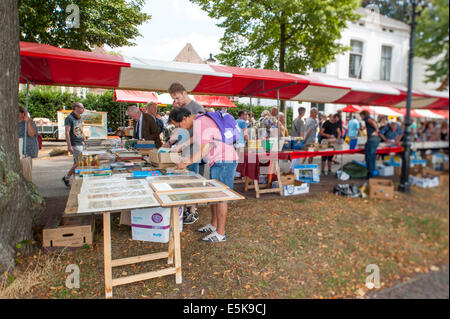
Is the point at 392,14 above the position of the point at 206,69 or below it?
below

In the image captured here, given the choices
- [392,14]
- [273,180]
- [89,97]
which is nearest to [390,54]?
[392,14]

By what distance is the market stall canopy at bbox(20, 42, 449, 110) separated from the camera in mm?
3469

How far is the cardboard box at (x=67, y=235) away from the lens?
258cm

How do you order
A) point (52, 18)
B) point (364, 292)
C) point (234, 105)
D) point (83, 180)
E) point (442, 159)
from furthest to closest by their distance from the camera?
point (234, 105)
point (52, 18)
point (83, 180)
point (364, 292)
point (442, 159)

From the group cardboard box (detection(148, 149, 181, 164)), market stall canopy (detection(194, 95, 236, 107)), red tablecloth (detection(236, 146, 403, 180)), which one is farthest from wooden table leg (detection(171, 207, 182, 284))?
market stall canopy (detection(194, 95, 236, 107))

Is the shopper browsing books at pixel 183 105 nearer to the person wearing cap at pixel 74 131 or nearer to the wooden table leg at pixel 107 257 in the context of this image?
the wooden table leg at pixel 107 257

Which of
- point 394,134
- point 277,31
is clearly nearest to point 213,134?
point 394,134

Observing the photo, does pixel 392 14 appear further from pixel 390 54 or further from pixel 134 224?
pixel 134 224

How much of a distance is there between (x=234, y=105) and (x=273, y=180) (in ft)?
13.5

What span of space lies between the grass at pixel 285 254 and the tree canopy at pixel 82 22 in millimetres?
2014

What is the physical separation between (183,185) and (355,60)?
145 centimetres

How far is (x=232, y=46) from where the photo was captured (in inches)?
112

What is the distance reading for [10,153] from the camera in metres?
2.33

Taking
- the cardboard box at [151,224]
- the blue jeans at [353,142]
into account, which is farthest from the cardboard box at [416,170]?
the blue jeans at [353,142]
